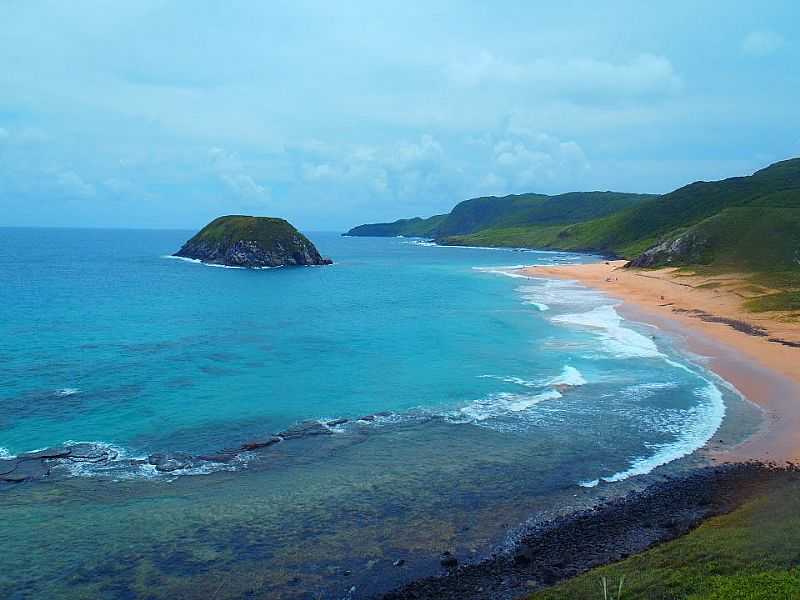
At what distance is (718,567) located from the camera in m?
20.7

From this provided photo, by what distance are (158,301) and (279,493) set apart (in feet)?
240

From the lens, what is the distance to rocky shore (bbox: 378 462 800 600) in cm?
2241

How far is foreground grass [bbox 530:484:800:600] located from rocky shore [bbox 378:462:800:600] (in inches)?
50.9

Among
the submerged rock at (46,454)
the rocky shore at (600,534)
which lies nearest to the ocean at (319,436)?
the rocky shore at (600,534)

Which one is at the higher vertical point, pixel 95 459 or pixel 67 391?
pixel 67 391

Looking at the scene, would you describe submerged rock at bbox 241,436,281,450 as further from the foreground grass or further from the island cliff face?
the island cliff face

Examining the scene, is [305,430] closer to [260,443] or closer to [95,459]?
[260,443]

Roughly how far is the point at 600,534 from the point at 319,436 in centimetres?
1871

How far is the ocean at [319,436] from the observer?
81.0ft

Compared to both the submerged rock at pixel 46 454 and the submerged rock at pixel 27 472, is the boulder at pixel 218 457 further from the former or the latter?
the submerged rock at pixel 27 472

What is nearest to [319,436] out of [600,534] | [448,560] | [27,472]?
[27,472]

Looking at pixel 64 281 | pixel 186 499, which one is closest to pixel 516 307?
pixel 186 499

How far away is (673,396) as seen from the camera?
46750 millimetres

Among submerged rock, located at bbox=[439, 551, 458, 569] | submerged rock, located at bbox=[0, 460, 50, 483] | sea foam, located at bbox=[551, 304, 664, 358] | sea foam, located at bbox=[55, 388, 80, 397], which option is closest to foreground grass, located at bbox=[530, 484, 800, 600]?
submerged rock, located at bbox=[439, 551, 458, 569]
